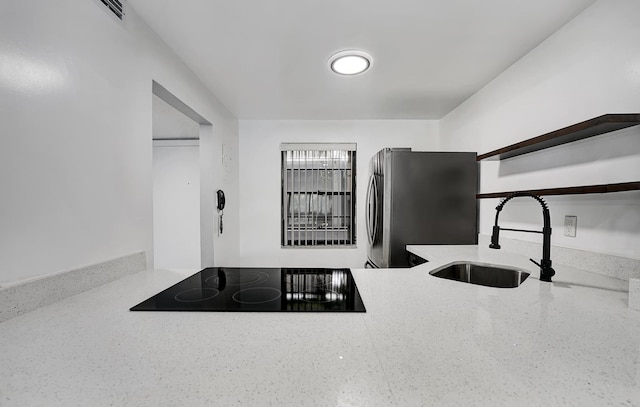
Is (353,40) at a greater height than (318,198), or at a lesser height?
greater

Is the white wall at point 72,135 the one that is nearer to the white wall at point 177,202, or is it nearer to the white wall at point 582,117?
the white wall at point 582,117

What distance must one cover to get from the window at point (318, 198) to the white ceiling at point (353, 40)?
91cm

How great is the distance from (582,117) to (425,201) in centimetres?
109

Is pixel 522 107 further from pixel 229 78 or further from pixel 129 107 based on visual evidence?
pixel 129 107

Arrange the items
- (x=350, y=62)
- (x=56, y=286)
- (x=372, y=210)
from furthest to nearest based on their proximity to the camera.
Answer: (x=372, y=210) → (x=350, y=62) → (x=56, y=286)

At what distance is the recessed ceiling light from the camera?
1.85 meters

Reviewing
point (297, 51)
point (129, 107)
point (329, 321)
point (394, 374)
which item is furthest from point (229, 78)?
point (394, 374)

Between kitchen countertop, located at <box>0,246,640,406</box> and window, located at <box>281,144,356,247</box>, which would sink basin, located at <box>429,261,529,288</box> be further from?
window, located at <box>281,144,356,247</box>

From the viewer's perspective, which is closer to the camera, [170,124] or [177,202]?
[170,124]

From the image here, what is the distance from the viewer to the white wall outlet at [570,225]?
1.44 m

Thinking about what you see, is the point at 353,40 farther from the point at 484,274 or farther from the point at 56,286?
the point at 56,286

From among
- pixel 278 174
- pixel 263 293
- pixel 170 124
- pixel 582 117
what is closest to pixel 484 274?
pixel 582 117

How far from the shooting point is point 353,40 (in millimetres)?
1690

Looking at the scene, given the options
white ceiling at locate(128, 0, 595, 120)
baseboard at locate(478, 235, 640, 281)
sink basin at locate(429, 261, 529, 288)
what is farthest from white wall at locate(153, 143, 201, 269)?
baseboard at locate(478, 235, 640, 281)
